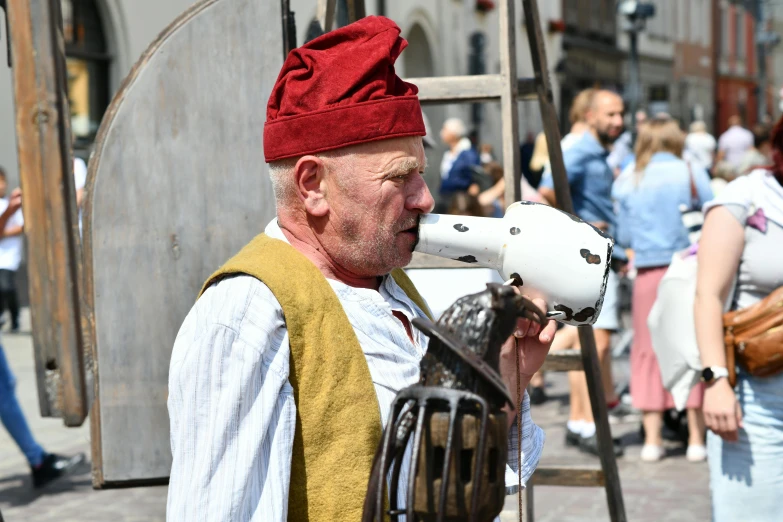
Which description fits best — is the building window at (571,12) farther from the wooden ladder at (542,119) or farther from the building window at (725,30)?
the wooden ladder at (542,119)

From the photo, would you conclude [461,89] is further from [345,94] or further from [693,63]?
[693,63]

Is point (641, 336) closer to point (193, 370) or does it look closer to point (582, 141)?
point (582, 141)

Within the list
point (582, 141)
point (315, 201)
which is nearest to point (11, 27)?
point (315, 201)

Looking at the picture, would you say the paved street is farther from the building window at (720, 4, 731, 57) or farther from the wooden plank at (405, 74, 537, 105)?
the building window at (720, 4, 731, 57)

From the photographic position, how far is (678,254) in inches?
173

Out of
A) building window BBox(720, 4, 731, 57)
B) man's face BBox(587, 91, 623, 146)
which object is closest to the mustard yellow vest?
man's face BBox(587, 91, 623, 146)

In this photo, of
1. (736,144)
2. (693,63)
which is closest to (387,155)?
(736,144)

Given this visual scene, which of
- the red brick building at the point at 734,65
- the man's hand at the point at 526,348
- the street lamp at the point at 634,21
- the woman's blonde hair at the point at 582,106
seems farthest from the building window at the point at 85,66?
the red brick building at the point at 734,65

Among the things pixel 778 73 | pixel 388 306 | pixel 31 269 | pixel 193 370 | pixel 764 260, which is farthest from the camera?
pixel 778 73

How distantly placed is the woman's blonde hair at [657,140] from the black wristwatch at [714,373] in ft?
11.4

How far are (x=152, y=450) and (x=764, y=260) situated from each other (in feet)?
5.23

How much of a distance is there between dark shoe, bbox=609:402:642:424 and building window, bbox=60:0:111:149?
784 cm

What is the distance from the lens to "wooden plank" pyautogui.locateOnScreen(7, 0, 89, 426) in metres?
1.58

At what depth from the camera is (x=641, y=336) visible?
614cm
